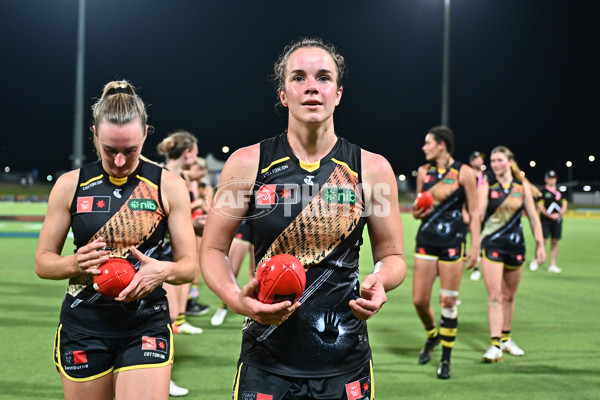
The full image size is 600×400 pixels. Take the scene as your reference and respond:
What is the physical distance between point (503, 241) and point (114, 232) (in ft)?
17.1

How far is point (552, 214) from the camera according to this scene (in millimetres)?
14984

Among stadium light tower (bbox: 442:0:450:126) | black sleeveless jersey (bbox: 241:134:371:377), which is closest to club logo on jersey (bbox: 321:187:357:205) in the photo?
black sleeveless jersey (bbox: 241:134:371:377)

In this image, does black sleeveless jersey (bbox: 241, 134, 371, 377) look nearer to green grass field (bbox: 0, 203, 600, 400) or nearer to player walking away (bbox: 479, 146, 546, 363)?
green grass field (bbox: 0, 203, 600, 400)

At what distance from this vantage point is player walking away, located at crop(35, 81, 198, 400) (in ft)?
10.1

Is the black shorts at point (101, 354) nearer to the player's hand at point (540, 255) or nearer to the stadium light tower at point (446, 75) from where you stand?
the player's hand at point (540, 255)

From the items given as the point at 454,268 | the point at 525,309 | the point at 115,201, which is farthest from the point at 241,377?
the point at 525,309

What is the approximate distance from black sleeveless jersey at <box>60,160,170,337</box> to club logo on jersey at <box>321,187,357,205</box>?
1217mm

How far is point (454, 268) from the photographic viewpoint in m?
6.56

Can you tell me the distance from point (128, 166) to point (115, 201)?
21 centimetres

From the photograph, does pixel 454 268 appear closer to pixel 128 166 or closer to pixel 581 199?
pixel 128 166

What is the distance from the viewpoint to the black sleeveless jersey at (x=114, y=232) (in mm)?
3152

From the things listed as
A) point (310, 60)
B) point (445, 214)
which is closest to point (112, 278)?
point (310, 60)

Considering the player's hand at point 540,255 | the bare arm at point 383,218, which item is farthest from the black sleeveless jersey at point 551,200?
the bare arm at point 383,218

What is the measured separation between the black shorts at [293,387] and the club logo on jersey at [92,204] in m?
1.31
